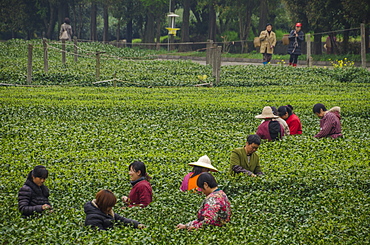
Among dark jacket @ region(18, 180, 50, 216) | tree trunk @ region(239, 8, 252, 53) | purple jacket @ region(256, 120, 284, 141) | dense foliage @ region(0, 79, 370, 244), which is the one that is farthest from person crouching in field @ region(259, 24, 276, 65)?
dark jacket @ region(18, 180, 50, 216)

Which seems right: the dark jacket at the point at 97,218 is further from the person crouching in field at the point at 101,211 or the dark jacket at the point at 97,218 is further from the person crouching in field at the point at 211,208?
the person crouching in field at the point at 211,208

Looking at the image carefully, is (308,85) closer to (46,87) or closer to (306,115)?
(306,115)

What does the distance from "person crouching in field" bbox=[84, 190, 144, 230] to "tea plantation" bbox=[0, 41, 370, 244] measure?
0.70ft

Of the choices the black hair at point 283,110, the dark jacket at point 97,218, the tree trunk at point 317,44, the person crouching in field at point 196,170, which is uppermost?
the tree trunk at point 317,44

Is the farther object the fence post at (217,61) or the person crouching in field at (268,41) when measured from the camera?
the person crouching in field at (268,41)

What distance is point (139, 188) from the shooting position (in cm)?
1102

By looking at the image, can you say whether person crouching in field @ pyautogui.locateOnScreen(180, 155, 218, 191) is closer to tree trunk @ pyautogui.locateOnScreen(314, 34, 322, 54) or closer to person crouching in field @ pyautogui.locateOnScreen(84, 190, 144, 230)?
person crouching in field @ pyautogui.locateOnScreen(84, 190, 144, 230)

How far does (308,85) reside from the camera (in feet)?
98.0

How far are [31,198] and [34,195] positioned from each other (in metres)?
0.07

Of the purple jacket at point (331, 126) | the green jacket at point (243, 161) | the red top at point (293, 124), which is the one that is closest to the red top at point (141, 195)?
the green jacket at point (243, 161)

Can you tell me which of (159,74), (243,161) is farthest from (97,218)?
(159,74)

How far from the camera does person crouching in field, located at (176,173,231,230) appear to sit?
9852mm

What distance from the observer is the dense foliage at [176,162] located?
972 cm

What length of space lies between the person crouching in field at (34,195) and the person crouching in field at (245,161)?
391 centimetres
